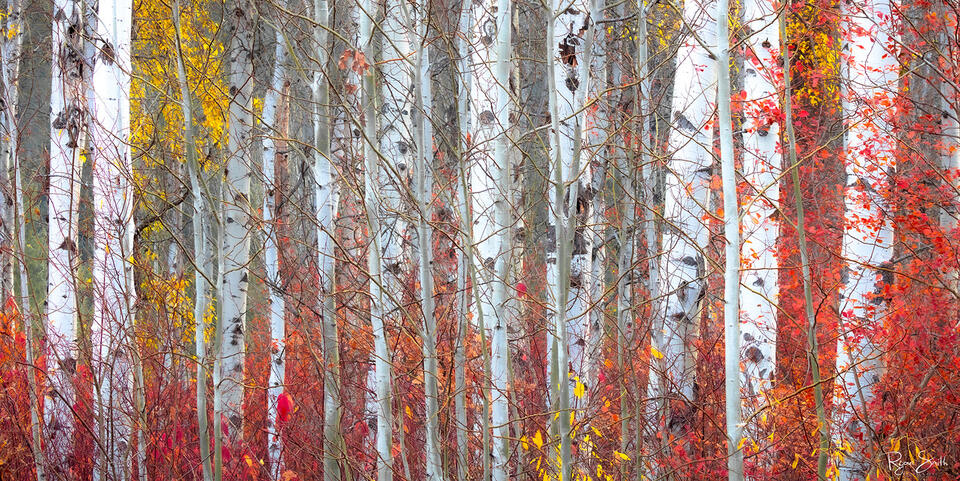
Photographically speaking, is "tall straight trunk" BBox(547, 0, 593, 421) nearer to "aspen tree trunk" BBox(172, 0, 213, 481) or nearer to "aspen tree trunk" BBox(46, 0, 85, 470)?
"aspen tree trunk" BBox(172, 0, 213, 481)

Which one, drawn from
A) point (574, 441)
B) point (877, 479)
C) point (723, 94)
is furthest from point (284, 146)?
point (877, 479)

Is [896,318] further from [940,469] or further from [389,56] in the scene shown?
[389,56]

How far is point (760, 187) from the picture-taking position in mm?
5930

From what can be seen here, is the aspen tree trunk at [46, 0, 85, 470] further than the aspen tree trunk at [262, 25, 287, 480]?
No

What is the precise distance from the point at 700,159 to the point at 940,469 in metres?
2.68

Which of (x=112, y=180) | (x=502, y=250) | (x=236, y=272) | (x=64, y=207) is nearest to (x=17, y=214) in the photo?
(x=64, y=207)

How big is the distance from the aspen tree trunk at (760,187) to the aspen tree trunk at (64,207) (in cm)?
476
